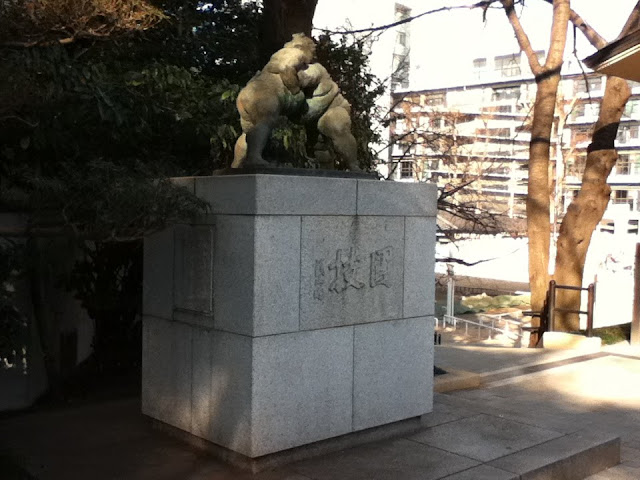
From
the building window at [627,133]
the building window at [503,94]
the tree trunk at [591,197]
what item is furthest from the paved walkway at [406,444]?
the building window at [503,94]

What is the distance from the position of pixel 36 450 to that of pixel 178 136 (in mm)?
3780

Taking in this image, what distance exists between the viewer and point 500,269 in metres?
36.7

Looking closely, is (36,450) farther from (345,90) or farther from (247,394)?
(345,90)

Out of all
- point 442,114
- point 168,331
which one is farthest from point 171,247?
point 442,114

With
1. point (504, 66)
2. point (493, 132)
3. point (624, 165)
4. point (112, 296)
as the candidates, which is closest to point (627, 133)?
point (624, 165)

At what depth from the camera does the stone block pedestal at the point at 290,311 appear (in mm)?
5133

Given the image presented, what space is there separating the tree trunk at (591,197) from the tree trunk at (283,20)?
26.3 feet

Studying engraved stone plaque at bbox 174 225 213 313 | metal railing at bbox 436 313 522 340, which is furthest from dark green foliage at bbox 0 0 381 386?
metal railing at bbox 436 313 522 340

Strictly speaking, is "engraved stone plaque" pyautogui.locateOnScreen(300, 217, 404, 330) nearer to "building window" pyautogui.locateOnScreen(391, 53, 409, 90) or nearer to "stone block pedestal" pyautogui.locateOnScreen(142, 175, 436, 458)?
"stone block pedestal" pyautogui.locateOnScreen(142, 175, 436, 458)

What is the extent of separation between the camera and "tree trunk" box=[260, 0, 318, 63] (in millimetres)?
9062

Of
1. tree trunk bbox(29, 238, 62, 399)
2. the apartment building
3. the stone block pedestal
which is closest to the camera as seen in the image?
the stone block pedestal

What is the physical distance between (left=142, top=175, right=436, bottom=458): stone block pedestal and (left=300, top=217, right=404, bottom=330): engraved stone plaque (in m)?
Result: 0.01

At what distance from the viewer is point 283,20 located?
9.09 metres

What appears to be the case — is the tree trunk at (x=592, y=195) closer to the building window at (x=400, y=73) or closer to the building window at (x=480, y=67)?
the building window at (x=400, y=73)
